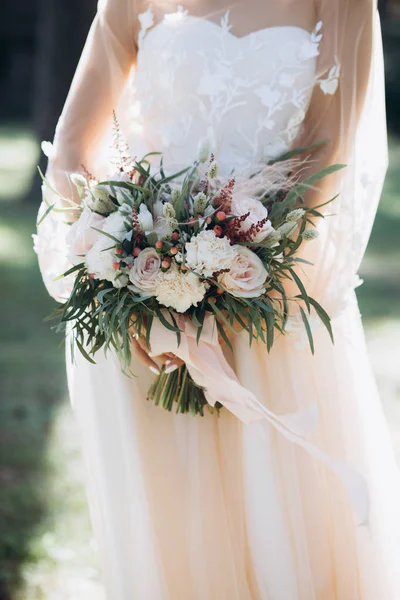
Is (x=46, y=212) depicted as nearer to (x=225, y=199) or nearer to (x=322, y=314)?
(x=225, y=199)

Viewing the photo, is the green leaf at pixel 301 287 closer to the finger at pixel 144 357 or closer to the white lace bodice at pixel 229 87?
the white lace bodice at pixel 229 87

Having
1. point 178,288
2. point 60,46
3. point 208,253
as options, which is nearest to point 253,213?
point 208,253

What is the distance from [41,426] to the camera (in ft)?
16.4

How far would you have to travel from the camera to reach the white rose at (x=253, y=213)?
94.3 inches

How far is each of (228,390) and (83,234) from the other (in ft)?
2.16

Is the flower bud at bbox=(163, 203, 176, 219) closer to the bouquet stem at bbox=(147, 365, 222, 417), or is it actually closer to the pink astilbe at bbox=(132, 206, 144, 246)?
the pink astilbe at bbox=(132, 206, 144, 246)

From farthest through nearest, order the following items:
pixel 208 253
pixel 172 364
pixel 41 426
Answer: pixel 41 426, pixel 172 364, pixel 208 253

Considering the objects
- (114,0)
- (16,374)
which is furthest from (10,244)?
(114,0)

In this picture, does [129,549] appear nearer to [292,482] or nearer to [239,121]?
[292,482]

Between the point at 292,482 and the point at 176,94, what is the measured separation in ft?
4.48
